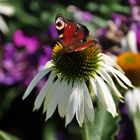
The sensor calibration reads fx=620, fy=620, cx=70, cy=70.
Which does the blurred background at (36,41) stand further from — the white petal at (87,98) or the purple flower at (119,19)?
the white petal at (87,98)

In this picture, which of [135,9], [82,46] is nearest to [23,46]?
[135,9]

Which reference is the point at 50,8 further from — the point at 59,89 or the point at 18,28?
the point at 59,89

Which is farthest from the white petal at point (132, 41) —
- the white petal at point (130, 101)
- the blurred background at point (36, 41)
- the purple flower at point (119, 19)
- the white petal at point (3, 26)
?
the white petal at point (3, 26)

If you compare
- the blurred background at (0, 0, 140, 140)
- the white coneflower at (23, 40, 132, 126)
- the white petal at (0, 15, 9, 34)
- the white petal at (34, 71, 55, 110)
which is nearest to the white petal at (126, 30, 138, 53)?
the blurred background at (0, 0, 140, 140)

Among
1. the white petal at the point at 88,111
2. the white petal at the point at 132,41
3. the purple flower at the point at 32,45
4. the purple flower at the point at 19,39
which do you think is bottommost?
the white petal at the point at 132,41

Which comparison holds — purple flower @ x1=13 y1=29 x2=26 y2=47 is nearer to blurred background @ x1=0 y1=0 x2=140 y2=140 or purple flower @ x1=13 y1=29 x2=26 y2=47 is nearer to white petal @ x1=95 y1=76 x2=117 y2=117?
blurred background @ x1=0 y1=0 x2=140 y2=140

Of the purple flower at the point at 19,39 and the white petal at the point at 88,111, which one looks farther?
the purple flower at the point at 19,39
